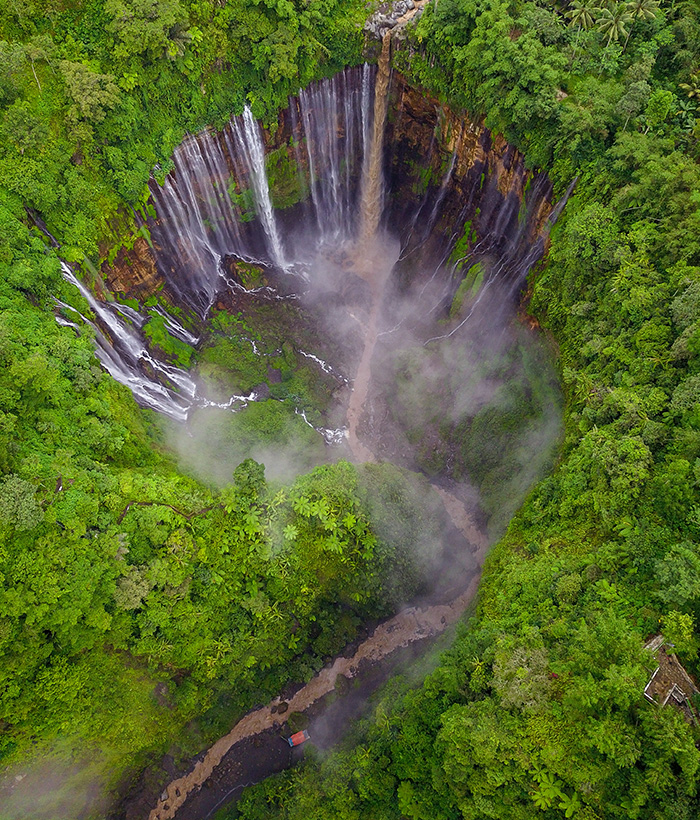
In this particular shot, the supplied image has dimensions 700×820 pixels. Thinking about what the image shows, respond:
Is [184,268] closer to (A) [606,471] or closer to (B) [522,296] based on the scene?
(B) [522,296]

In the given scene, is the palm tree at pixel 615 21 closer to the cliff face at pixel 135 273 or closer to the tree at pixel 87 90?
the tree at pixel 87 90

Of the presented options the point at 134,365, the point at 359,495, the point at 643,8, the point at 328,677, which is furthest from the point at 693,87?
the point at 328,677

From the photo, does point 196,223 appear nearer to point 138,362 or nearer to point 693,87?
point 138,362

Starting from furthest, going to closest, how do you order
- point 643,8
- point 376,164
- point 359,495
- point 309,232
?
point 309,232 < point 376,164 < point 643,8 < point 359,495

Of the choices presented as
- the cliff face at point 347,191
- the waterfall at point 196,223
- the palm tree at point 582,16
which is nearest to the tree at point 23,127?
the waterfall at point 196,223

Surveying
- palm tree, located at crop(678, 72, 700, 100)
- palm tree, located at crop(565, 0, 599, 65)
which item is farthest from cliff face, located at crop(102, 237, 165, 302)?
palm tree, located at crop(678, 72, 700, 100)

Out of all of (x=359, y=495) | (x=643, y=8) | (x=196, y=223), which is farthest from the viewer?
(x=196, y=223)

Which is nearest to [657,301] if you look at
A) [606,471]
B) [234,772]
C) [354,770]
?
[606,471]
